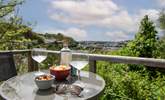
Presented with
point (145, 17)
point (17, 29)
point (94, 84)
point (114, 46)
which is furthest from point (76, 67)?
point (17, 29)

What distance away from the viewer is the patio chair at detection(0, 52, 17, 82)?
282 centimetres

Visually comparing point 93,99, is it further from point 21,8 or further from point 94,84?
point 21,8

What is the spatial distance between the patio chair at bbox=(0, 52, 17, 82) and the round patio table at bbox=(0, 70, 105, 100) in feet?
2.00

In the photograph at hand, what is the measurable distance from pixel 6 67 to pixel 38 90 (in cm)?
116

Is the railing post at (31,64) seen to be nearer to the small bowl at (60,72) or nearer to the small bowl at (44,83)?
the small bowl at (60,72)

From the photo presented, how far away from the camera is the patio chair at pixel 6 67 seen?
2.82 m

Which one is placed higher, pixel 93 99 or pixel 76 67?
pixel 76 67

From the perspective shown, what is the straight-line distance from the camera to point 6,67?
9.44 feet

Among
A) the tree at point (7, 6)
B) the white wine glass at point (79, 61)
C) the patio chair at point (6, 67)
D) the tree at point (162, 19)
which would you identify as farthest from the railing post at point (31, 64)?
the tree at point (162, 19)

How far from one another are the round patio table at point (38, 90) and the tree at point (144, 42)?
5.02 meters

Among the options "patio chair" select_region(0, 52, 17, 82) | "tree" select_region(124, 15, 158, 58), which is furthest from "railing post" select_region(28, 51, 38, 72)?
"tree" select_region(124, 15, 158, 58)

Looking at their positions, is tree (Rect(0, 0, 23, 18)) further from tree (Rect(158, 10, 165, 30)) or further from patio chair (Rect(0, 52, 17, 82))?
tree (Rect(158, 10, 165, 30))

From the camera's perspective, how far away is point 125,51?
23.1ft

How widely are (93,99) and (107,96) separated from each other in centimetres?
184
